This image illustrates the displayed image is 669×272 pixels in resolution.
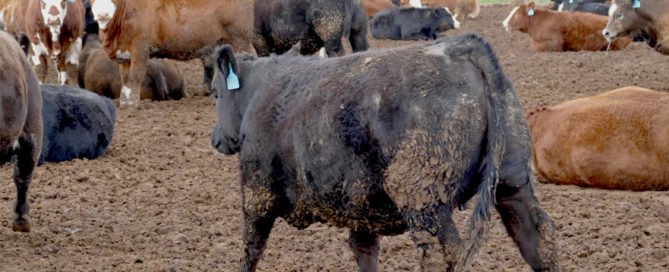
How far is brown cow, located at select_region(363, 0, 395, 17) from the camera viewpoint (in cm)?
2242

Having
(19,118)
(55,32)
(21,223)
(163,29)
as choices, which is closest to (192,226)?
(21,223)

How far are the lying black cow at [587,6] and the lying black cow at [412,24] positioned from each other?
2876 millimetres

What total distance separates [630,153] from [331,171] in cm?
330

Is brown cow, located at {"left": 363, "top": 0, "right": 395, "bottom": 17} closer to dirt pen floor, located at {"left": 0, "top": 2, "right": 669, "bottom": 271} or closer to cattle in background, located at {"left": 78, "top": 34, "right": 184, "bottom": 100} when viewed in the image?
cattle in background, located at {"left": 78, "top": 34, "right": 184, "bottom": 100}

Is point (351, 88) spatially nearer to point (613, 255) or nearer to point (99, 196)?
point (613, 255)

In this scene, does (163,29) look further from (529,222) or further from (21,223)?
(529,222)

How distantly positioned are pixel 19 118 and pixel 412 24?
49.6 ft

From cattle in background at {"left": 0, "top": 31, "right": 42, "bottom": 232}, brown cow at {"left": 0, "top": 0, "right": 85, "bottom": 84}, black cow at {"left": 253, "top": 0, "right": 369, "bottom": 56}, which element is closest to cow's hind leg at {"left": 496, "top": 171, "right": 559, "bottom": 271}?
cattle in background at {"left": 0, "top": 31, "right": 42, "bottom": 232}

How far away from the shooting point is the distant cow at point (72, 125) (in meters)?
7.82

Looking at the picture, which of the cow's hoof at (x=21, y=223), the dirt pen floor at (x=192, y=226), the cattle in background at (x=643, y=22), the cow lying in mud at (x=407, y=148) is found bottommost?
the dirt pen floor at (x=192, y=226)

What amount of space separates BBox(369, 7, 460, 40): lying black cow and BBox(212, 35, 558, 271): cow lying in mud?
15.7 meters

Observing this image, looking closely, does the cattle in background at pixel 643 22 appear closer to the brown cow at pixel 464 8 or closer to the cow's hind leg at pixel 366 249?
the cow's hind leg at pixel 366 249

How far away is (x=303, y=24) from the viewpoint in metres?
11.6

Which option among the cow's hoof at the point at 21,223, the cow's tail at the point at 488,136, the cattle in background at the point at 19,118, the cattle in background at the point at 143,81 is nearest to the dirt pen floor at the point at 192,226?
the cow's hoof at the point at 21,223
